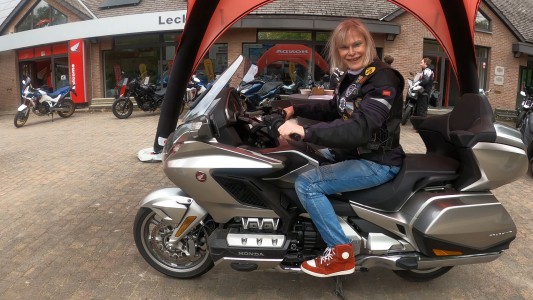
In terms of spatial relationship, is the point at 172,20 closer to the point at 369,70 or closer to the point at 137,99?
the point at 137,99

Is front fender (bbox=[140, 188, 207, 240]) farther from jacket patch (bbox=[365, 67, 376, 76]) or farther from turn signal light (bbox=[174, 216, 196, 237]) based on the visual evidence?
jacket patch (bbox=[365, 67, 376, 76])

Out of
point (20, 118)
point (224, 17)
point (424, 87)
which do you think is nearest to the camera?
point (224, 17)

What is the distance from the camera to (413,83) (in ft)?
37.5

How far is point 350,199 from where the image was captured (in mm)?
2799

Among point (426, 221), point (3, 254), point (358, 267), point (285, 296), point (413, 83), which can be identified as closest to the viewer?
point (426, 221)

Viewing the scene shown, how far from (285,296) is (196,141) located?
1275 mm

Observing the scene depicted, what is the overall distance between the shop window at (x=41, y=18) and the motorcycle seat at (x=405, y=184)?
20175mm

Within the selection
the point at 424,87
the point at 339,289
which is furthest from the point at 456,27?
the point at 424,87

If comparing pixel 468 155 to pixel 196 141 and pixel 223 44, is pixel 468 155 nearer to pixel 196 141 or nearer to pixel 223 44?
pixel 196 141

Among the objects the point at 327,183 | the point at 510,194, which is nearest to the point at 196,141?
the point at 327,183

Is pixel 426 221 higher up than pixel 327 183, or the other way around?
pixel 327 183

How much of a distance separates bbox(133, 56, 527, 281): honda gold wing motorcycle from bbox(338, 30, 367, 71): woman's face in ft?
1.93

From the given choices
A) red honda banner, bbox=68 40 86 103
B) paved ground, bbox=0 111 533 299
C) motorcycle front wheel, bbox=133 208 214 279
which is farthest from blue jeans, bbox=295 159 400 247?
red honda banner, bbox=68 40 86 103

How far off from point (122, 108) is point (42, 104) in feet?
8.18
